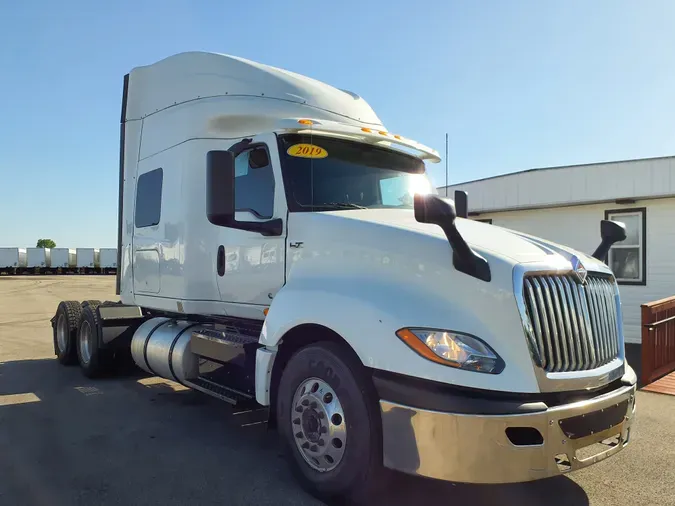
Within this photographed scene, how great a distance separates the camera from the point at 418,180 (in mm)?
5316

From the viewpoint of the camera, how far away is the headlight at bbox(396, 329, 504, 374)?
10.2 ft

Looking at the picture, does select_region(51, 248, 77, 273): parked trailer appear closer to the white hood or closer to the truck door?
the truck door

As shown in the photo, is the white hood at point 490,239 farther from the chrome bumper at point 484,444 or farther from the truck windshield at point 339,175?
the chrome bumper at point 484,444

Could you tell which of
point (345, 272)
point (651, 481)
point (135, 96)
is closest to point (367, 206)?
point (345, 272)

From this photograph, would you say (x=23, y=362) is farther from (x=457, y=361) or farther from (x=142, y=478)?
(x=457, y=361)

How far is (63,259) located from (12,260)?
4.47 meters

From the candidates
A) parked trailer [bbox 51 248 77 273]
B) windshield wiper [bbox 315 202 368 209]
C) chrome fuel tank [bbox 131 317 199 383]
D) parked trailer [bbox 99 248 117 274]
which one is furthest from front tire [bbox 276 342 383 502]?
parked trailer [bbox 51 248 77 273]

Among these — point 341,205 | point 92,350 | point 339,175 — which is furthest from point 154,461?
point 92,350

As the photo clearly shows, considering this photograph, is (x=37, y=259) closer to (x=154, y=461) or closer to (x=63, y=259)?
(x=63, y=259)

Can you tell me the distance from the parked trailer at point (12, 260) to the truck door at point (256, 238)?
57.5m

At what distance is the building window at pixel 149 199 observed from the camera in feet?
20.7

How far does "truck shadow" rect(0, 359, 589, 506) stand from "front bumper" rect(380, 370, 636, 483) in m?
0.43

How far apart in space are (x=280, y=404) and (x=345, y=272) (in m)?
1.09

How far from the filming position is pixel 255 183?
483cm
